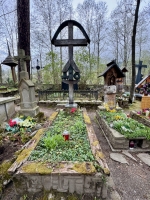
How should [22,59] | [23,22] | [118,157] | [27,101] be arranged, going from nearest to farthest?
[118,157], [22,59], [27,101], [23,22]

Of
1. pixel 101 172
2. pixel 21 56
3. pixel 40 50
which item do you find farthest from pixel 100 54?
pixel 101 172

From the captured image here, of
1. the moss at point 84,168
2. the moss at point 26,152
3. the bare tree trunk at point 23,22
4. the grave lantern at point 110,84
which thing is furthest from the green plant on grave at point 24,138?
the grave lantern at point 110,84

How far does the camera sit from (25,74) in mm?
4449

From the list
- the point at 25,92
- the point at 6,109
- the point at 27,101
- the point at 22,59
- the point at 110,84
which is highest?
the point at 22,59

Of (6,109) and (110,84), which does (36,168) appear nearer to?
(6,109)

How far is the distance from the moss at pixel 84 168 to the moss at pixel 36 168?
14.7 inches

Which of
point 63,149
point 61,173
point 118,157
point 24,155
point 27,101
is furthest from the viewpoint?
point 27,101

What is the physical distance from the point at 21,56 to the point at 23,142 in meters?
3.19

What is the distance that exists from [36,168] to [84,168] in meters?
0.68

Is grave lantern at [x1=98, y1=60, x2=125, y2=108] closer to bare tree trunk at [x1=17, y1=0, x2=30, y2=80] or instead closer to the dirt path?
the dirt path

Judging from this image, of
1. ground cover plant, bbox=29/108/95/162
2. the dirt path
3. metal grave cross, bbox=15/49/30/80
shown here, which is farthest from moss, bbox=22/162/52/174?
metal grave cross, bbox=15/49/30/80

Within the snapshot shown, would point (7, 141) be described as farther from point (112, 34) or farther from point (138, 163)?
point (112, 34)

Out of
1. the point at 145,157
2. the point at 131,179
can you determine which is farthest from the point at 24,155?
the point at 145,157

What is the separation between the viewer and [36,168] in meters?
Result: 1.59
